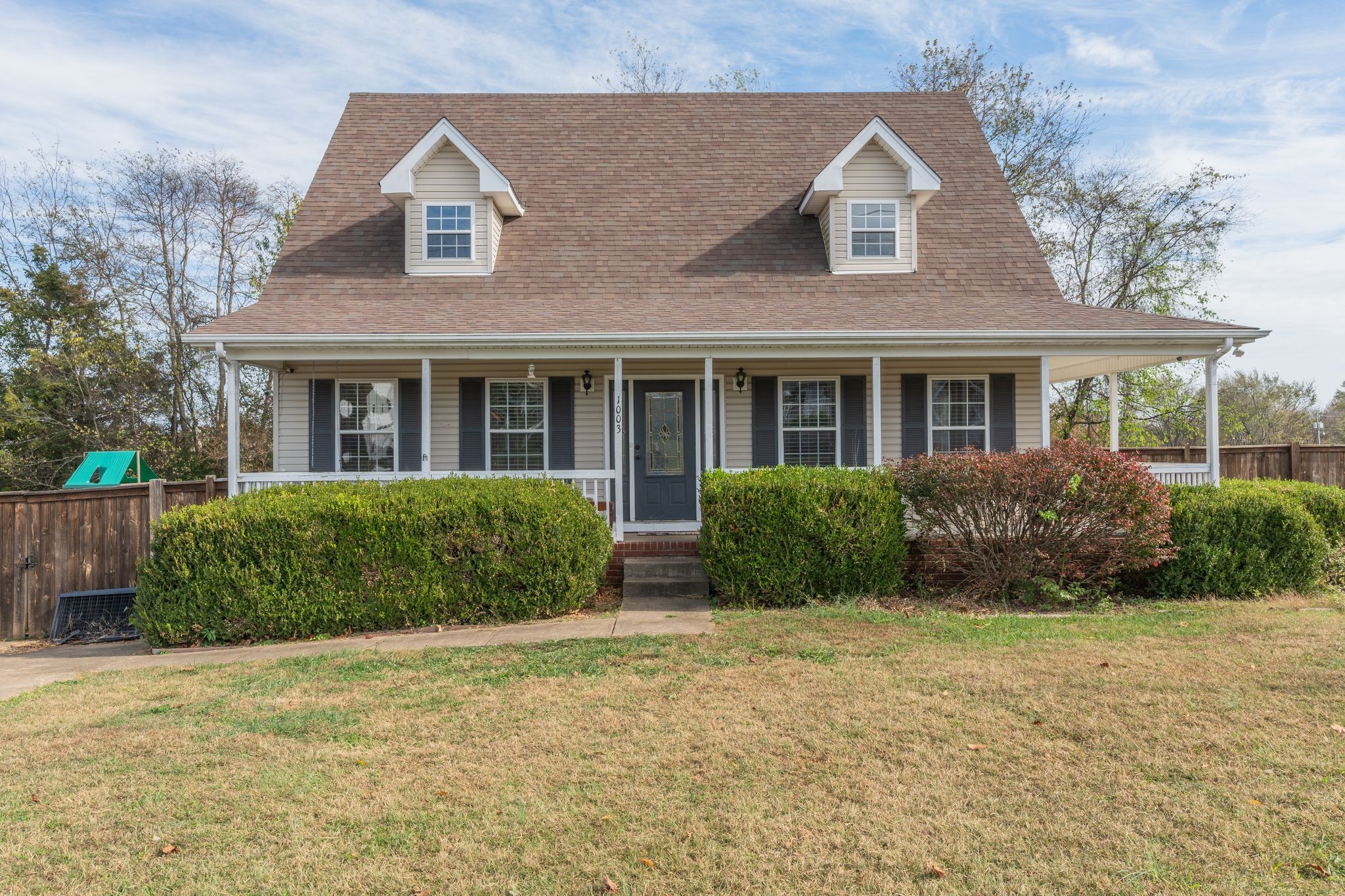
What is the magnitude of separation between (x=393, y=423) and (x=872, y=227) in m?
7.76

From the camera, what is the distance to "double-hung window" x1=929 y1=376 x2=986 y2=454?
1174 cm

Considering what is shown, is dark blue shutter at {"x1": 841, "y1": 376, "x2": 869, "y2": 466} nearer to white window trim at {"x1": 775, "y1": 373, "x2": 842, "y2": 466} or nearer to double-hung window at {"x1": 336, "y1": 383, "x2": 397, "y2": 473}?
white window trim at {"x1": 775, "y1": 373, "x2": 842, "y2": 466}

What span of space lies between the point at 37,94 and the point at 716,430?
723 inches

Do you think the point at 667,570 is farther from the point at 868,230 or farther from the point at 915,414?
the point at 868,230

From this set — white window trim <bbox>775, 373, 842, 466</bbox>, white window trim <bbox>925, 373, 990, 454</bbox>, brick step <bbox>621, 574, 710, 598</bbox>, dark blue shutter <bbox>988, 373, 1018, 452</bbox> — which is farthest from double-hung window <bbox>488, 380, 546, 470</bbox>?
dark blue shutter <bbox>988, 373, 1018, 452</bbox>

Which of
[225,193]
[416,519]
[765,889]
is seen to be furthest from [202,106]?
[765,889]

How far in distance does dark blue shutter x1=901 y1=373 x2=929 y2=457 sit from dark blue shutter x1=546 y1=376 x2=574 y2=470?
4802mm

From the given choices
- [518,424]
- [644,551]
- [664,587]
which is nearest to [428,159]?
[518,424]

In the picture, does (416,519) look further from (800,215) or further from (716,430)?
(800,215)

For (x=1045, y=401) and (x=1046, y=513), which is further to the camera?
(x=1045, y=401)

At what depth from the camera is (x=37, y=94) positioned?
18516mm

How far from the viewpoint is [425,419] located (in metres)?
10.4

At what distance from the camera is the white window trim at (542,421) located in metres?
11.6

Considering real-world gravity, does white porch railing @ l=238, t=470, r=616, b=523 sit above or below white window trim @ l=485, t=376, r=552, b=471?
below
